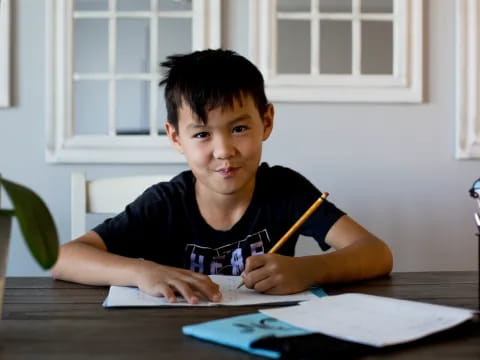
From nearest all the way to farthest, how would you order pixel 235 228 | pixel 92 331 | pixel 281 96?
pixel 92 331 < pixel 235 228 < pixel 281 96

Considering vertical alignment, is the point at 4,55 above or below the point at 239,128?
above

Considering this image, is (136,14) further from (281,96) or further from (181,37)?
(281,96)

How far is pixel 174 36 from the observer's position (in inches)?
68.6

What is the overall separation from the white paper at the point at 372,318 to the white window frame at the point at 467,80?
3.45 feet

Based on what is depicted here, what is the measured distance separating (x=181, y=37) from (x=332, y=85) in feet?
1.27

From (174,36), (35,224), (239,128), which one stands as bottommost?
(35,224)

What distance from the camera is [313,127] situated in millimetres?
1750

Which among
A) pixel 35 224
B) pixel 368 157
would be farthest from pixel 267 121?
pixel 35 224

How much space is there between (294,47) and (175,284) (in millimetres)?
969

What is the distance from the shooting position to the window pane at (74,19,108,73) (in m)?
1.74

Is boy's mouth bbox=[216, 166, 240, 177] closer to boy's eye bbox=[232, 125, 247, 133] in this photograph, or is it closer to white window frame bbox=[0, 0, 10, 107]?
boy's eye bbox=[232, 125, 247, 133]

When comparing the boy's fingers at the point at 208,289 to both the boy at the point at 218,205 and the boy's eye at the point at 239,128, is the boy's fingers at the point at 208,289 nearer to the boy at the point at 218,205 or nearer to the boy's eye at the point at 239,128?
the boy at the point at 218,205

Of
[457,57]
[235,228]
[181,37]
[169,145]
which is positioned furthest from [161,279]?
Answer: [457,57]

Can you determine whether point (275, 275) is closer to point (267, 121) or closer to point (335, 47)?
point (267, 121)
